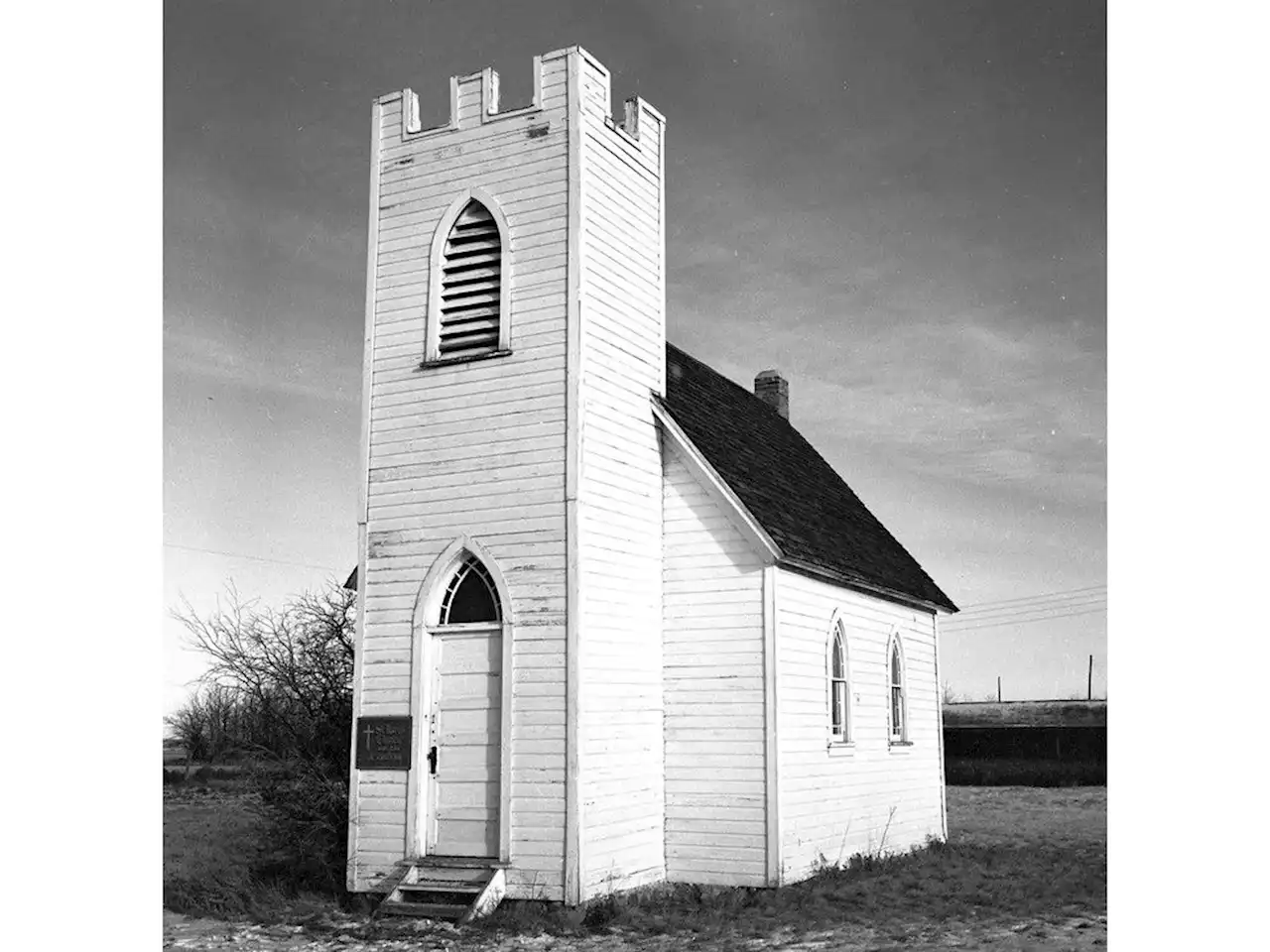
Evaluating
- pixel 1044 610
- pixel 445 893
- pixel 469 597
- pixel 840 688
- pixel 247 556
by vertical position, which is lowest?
pixel 445 893

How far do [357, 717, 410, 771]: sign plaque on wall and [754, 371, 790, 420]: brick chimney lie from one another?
10.2 metres

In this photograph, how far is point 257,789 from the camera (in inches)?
586

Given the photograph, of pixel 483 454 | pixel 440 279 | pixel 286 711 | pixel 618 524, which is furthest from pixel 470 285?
pixel 286 711

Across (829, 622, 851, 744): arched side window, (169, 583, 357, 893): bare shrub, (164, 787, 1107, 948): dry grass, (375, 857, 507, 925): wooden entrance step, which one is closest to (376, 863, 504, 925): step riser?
(375, 857, 507, 925): wooden entrance step

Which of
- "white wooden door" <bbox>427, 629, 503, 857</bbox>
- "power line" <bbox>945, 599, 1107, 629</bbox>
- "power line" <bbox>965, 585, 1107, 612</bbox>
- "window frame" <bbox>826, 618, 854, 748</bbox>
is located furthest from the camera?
"window frame" <bbox>826, 618, 854, 748</bbox>

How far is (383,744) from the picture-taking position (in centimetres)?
1219

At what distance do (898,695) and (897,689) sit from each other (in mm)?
93

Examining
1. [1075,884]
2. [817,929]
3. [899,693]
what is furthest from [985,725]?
[817,929]

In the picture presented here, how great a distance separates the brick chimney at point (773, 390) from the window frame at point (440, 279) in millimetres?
9053

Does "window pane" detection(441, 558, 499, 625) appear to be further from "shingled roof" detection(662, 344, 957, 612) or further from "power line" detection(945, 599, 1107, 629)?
"power line" detection(945, 599, 1107, 629)

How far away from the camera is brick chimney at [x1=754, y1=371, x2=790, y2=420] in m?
21.0

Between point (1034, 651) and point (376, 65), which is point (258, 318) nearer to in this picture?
point (376, 65)

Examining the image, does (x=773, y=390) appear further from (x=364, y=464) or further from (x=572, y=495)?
(x=572, y=495)
